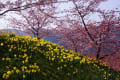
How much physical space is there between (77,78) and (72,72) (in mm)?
438

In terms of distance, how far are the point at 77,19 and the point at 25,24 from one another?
7.57 m

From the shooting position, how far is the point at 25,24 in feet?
58.0

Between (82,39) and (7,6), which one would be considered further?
(82,39)

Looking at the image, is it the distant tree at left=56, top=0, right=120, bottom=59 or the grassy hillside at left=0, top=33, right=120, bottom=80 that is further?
the distant tree at left=56, top=0, right=120, bottom=59

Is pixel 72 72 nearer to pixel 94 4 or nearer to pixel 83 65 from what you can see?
pixel 83 65

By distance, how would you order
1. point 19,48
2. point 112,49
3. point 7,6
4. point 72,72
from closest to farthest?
point 72,72 → point 19,48 → point 7,6 → point 112,49

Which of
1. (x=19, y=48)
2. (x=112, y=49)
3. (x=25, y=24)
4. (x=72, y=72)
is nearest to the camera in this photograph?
(x=72, y=72)

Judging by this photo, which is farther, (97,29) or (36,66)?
(97,29)

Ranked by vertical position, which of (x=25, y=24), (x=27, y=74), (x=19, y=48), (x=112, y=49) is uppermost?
(x=25, y=24)

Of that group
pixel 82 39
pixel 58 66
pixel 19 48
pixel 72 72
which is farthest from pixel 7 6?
pixel 82 39

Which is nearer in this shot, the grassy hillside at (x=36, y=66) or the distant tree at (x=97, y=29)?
the grassy hillside at (x=36, y=66)

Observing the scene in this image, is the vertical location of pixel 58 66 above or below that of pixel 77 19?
below

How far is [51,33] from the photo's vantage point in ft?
61.7

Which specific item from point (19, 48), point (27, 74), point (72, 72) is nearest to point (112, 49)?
point (72, 72)
